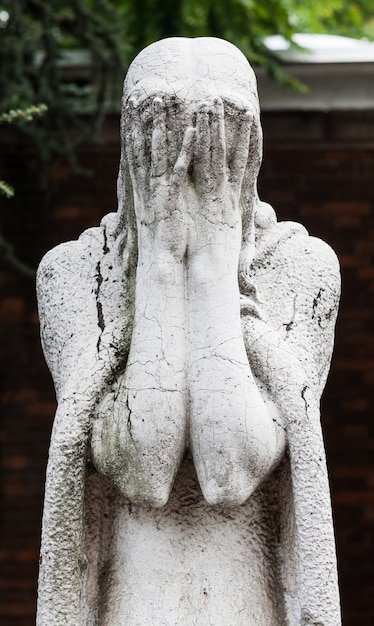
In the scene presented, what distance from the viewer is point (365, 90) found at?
6.99 metres

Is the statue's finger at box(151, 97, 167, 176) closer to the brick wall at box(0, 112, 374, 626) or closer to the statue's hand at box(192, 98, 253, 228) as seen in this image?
the statue's hand at box(192, 98, 253, 228)

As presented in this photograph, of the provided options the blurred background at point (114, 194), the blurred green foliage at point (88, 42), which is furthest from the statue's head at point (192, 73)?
the blurred background at point (114, 194)

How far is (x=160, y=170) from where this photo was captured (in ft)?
9.50

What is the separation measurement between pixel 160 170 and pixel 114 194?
4.28 m

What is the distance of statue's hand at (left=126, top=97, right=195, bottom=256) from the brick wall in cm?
425

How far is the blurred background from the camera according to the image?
698 cm

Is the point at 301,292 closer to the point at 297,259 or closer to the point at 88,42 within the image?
the point at 297,259

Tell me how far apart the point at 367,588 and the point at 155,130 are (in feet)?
15.4

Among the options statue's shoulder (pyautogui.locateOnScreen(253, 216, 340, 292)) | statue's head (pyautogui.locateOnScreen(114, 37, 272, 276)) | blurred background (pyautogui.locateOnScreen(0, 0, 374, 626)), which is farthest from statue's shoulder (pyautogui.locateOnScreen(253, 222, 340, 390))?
blurred background (pyautogui.locateOnScreen(0, 0, 374, 626))

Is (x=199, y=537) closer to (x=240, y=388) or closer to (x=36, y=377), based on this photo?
(x=240, y=388)

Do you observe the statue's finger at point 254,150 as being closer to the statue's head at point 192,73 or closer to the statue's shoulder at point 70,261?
the statue's head at point 192,73

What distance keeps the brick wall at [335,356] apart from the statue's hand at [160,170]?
425 centimetres

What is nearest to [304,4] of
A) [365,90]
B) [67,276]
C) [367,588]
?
[365,90]

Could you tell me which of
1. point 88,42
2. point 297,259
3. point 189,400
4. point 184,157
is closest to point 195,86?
point 184,157
